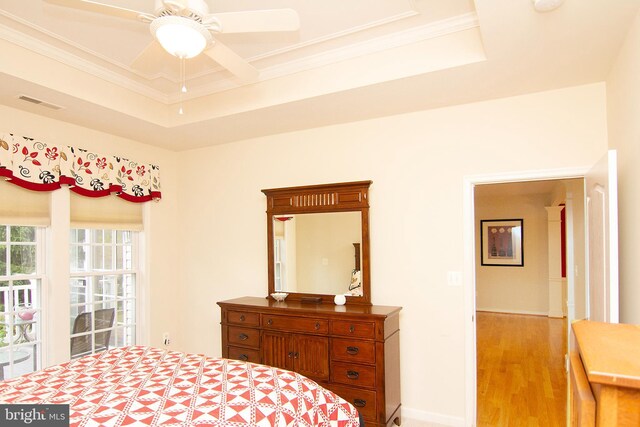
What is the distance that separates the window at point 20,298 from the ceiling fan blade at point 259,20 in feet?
8.69

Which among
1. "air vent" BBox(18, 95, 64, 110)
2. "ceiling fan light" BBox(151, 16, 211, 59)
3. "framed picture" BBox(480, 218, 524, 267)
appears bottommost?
"framed picture" BBox(480, 218, 524, 267)

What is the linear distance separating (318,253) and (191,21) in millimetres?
2438

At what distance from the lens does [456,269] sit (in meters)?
3.28

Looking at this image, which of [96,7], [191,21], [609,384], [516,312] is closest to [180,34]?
[191,21]

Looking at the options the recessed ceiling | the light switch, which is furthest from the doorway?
the recessed ceiling

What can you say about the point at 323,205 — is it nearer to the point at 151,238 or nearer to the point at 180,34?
the point at 151,238

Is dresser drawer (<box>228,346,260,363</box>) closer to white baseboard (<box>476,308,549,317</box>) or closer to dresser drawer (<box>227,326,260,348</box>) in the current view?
dresser drawer (<box>227,326,260,348</box>)

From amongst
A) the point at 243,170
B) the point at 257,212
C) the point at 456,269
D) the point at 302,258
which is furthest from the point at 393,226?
the point at 243,170

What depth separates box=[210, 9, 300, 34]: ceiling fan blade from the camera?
6.03 feet

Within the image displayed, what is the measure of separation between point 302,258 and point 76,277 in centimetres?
207

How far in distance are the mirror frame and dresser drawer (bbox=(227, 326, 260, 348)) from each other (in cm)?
48

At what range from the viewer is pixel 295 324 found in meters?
3.40

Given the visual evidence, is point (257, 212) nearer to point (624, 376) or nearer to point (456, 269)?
point (456, 269)

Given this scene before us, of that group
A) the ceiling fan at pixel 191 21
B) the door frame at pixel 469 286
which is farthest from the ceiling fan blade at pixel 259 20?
the door frame at pixel 469 286
